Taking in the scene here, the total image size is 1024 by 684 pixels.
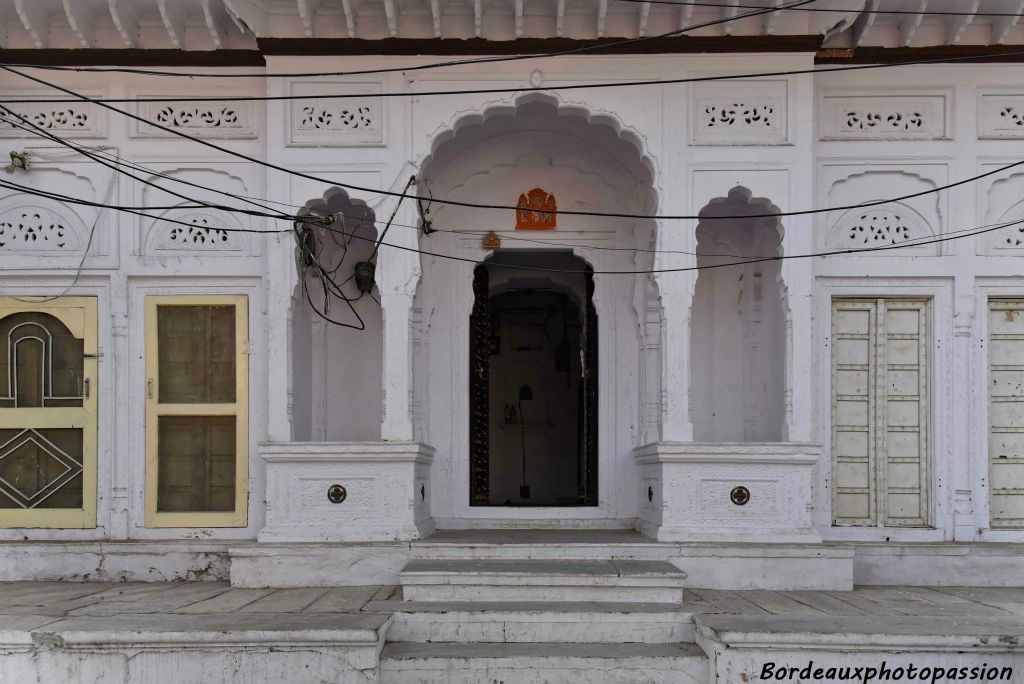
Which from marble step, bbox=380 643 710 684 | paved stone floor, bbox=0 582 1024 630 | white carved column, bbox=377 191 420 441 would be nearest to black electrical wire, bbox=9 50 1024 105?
white carved column, bbox=377 191 420 441

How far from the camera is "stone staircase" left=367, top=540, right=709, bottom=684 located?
4984 millimetres

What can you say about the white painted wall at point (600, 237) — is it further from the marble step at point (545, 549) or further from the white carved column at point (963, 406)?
the marble step at point (545, 549)

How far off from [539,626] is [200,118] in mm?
4350

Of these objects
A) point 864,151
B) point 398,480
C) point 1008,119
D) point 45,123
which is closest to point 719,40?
point 864,151

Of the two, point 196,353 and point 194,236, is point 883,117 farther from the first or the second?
point 196,353

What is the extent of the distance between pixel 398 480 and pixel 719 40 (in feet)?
12.3

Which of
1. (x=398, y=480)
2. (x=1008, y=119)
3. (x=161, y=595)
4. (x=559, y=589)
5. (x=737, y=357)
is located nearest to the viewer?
(x=559, y=589)

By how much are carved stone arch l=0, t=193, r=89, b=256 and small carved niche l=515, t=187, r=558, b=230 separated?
10.7ft

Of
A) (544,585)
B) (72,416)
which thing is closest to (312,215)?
(72,416)

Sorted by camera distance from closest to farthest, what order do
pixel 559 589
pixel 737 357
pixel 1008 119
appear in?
pixel 559 589 < pixel 1008 119 < pixel 737 357

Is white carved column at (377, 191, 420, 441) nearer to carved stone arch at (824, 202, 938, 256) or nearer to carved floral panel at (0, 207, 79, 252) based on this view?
carved floral panel at (0, 207, 79, 252)

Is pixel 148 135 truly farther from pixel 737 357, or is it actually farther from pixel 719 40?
pixel 737 357

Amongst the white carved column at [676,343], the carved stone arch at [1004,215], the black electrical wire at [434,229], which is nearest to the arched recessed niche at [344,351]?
the black electrical wire at [434,229]

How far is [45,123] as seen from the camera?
6914 millimetres
